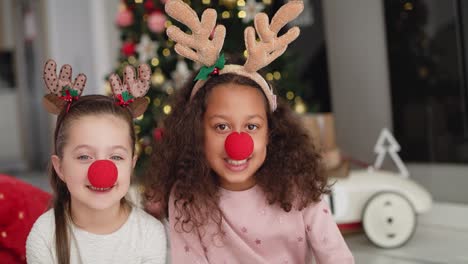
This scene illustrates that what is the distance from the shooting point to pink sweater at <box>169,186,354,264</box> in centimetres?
133

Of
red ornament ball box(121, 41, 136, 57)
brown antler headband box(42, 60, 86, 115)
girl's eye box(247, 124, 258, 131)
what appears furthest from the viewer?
red ornament ball box(121, 41, 136, 57)

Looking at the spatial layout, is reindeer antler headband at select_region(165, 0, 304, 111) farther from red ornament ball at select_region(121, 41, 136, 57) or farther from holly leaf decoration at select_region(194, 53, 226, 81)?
red ornament ball at select_region(121, 41, 136, 57)

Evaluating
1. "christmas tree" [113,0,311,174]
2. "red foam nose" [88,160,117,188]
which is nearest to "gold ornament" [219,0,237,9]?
"christmas tree" [113,0,311,174]

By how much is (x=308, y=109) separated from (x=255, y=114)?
1484 mm

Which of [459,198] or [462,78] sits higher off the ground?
[462,78]

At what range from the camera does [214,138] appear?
1274 mm

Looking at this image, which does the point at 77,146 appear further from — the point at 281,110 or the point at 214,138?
the point at 281,110

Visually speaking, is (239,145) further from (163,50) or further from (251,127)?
(163,50)

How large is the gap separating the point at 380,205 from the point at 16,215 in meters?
1.32

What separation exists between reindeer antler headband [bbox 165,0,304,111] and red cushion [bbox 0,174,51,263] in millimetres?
655

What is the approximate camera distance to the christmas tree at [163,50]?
2.38 metres

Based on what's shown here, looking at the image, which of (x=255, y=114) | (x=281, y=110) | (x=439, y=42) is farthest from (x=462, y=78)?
(x=255, y=114)

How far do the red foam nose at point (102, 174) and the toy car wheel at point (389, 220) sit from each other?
1264 millimetres

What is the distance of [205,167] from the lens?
132 cm
